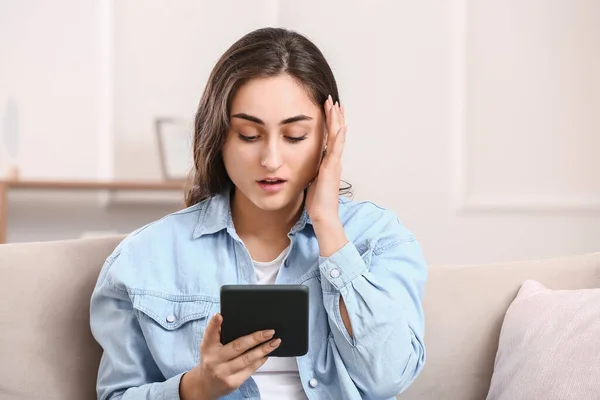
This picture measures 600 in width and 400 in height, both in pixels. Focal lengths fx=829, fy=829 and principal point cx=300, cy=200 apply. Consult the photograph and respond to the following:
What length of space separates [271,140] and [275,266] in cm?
27

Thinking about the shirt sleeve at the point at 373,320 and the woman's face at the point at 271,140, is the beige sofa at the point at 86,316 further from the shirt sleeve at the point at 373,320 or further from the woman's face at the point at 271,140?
the woman's face at the point at 271,140

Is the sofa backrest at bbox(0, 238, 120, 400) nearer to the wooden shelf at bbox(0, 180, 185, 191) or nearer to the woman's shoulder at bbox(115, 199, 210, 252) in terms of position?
the woman's shoulder at bbox(115, 199, 210, 252)

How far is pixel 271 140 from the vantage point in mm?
1486

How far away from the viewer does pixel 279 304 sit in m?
1.26

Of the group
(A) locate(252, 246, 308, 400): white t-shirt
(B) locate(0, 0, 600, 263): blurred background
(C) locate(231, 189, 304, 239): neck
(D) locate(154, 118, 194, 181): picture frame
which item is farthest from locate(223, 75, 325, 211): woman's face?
(D) locate(154, 118, 194, 181): picture frame

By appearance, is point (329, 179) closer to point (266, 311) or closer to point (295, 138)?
point (295, 138)

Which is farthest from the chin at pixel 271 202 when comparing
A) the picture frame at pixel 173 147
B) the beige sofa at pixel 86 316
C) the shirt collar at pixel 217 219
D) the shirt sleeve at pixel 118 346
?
the picture frame at pixel 173 147

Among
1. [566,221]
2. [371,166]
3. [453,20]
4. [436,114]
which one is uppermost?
[453,20]

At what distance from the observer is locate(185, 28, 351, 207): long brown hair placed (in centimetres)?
153

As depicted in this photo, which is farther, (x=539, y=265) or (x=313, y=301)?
(x=539, y=265)

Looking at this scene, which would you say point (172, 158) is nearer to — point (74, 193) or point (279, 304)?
point (74, 193)

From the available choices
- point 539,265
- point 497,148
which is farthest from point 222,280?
point 497,148

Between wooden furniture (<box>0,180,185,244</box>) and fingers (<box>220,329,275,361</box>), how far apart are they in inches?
98.7

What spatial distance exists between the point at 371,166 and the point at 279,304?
2.57 meters
